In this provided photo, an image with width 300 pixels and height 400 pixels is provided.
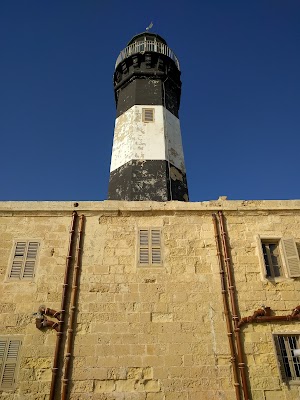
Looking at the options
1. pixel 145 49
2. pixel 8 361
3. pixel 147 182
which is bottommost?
pixel 8 361

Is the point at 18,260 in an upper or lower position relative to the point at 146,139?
lower

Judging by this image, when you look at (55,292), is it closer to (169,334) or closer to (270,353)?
(169,334)

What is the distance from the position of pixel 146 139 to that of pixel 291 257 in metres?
7.76

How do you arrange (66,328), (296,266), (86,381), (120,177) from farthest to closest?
1. (120,177)
2. (296,266)
3. (66,328)
4. (86,381)

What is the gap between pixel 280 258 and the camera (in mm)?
7738

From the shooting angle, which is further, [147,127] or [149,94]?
[149,94]

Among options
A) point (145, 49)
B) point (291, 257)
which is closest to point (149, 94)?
point (145, 49)

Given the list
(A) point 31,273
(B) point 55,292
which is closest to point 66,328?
(B) point 55,292

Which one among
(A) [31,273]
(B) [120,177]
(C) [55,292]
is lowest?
(C) [55,292]

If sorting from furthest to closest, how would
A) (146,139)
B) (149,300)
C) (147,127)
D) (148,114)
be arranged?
1. (148,114)
2. (147,127)
3. (146,139)
4. (149,300)

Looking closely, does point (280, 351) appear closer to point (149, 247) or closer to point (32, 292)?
point (149, 247)

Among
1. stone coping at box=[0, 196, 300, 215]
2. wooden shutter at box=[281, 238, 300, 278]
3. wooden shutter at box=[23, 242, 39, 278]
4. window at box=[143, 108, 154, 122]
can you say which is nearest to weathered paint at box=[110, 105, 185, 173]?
window at box=[143, 108, 154, 122]

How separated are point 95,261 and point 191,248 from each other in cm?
242

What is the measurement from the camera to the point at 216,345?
21.7ft
